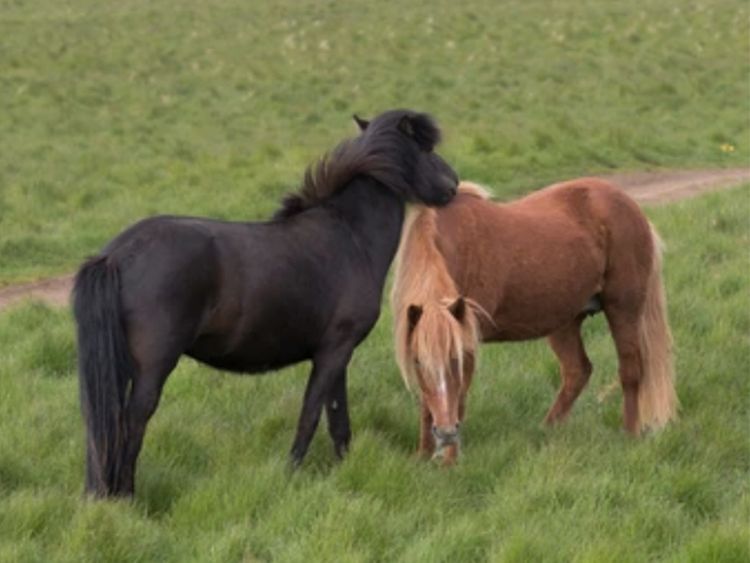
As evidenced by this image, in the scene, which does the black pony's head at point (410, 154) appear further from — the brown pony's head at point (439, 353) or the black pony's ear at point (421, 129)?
the brown pony's head at point (439, 353)

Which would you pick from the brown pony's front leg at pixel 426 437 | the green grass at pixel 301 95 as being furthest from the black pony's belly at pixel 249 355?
the green grass at pixel 301 95

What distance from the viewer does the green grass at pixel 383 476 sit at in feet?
15.7

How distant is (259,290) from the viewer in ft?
17.6

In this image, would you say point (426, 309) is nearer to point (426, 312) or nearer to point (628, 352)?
point (426, 312)

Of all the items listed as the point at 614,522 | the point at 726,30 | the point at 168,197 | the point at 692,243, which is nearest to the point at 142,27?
the point at 726,30

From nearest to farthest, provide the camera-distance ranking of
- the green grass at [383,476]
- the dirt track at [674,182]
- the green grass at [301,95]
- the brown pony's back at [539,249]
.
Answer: the green grass at [383,476], the brown pony's back at [539,249], the green grass at [301,95], the dirt track at [674,182]

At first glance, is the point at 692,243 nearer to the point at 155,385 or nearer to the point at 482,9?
the point at 155,385

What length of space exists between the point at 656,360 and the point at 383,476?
7.48ft

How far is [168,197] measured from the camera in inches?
545

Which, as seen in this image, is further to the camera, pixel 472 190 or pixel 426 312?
pixel 472 190

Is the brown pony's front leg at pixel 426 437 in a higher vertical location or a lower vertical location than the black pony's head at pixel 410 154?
Answer: lower

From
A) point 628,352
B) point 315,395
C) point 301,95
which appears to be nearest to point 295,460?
point 315,395

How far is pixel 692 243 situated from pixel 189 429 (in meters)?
6.32

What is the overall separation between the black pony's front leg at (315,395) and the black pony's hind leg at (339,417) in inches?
10.1
